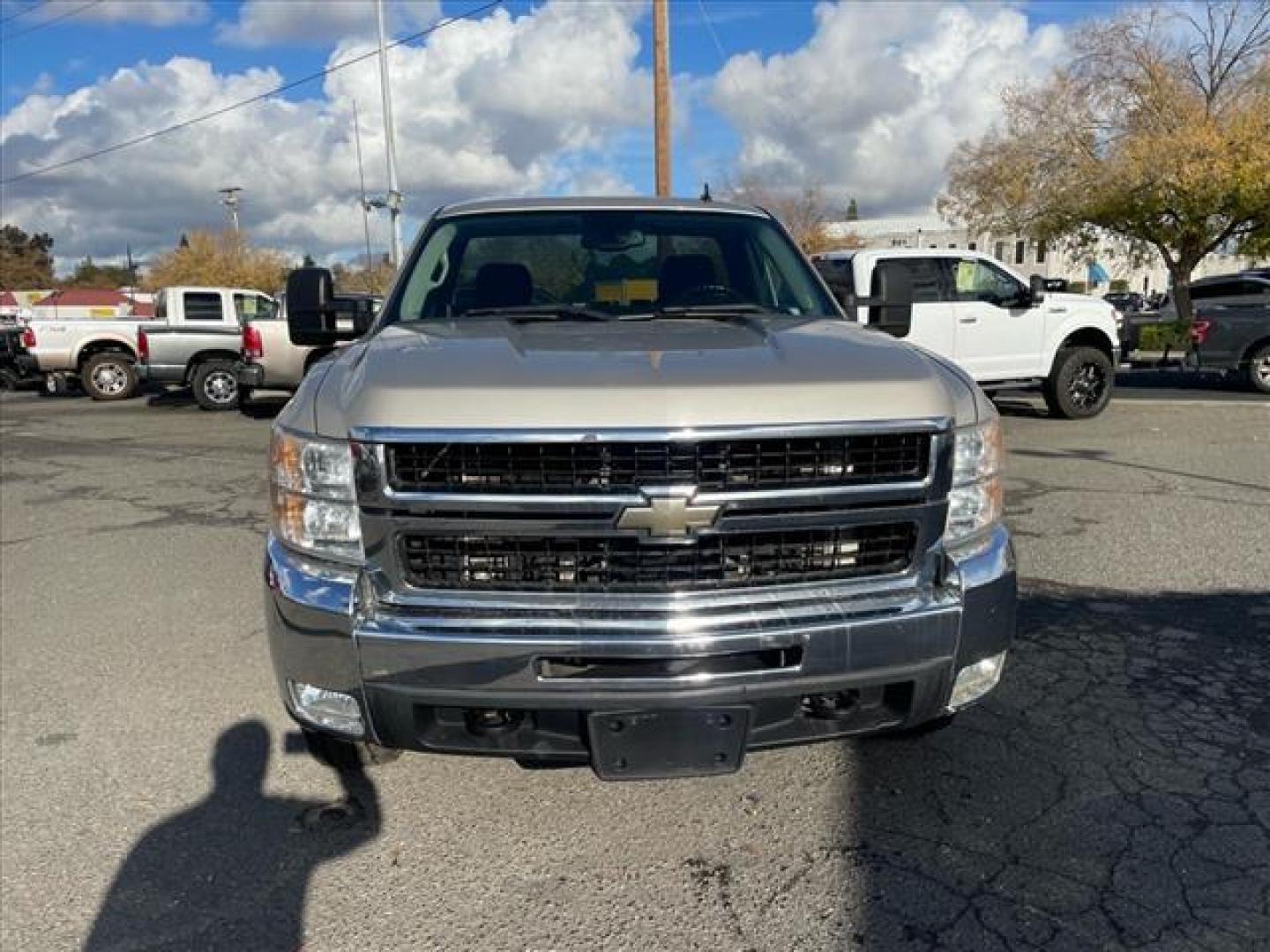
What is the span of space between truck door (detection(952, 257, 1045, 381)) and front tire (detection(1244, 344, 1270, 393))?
4.71 m

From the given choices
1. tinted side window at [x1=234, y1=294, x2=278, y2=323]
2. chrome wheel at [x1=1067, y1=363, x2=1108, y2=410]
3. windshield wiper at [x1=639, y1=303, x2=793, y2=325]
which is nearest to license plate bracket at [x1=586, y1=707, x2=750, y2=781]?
windshield wiper at [x1=639, y1=303, x2=793, y2=325]

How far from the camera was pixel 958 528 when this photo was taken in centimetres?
264

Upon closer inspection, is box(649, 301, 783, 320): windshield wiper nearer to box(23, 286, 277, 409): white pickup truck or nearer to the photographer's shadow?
the photographer's shadow

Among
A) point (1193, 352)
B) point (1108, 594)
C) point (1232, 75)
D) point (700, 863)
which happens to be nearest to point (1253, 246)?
point (1232, 75)

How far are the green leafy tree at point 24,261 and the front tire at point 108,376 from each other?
243 ft

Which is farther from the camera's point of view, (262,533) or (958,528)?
(262,533)

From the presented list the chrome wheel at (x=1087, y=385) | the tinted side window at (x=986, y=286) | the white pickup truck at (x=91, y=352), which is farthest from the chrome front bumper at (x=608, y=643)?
the white pickup truck at (x=91, y=352)

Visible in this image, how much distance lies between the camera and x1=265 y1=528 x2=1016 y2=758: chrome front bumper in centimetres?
233

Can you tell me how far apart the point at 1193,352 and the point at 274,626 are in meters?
14.6

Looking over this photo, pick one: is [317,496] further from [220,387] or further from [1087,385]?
[220,387]

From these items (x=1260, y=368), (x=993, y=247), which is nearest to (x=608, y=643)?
(x=1260, y=368)

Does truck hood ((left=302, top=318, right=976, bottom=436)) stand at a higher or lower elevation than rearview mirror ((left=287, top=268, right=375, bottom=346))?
lower

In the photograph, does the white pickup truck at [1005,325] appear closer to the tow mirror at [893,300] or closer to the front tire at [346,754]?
the tow mirror at [893,300]

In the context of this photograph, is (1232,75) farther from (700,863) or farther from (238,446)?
(700,863)
